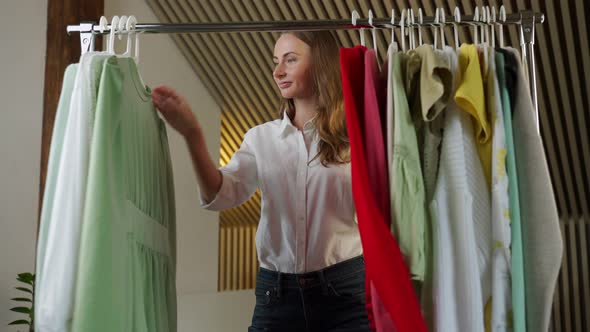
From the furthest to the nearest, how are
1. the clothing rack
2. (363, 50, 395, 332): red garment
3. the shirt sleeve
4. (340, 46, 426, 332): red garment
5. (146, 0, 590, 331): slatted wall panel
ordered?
(146, 0, 590, 331): slatted wall panel → the shirt sleeve → the clothing rack → (363, 50, 395, 332): red garment → (340, 46, 426, 332): red garment

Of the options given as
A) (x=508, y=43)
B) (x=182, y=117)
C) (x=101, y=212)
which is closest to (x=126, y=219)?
(x=101, y=212)

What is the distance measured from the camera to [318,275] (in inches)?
86.4

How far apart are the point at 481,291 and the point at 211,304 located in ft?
12.7

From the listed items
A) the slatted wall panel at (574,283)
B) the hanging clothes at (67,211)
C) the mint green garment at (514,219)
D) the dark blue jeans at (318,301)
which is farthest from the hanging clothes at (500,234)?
the slatted wall panel at (574,283)

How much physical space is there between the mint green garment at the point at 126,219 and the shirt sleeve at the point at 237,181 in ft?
0.54

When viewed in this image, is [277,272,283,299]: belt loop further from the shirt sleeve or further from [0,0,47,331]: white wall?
[0,0,47,331]: white wall

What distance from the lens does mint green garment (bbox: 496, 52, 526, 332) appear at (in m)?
1.51

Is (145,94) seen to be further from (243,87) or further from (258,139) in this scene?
(243,87)

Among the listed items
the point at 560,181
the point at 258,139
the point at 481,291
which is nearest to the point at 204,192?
the point at 258,139

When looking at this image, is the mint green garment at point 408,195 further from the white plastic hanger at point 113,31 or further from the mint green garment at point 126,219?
the white plastic hanger at point 113,31

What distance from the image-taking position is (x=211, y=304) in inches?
205

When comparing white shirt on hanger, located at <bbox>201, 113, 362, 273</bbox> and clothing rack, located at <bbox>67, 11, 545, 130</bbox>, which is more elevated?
clothing rack, located at <bbox>67, 11, 545, 130</bbox>

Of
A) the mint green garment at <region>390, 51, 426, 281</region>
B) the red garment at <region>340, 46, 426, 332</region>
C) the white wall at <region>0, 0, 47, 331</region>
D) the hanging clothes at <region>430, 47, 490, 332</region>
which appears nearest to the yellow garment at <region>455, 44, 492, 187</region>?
the hanging clothes at <region>430, 47, 490, 332</region>

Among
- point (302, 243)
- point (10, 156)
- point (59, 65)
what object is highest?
point (59, 65)
